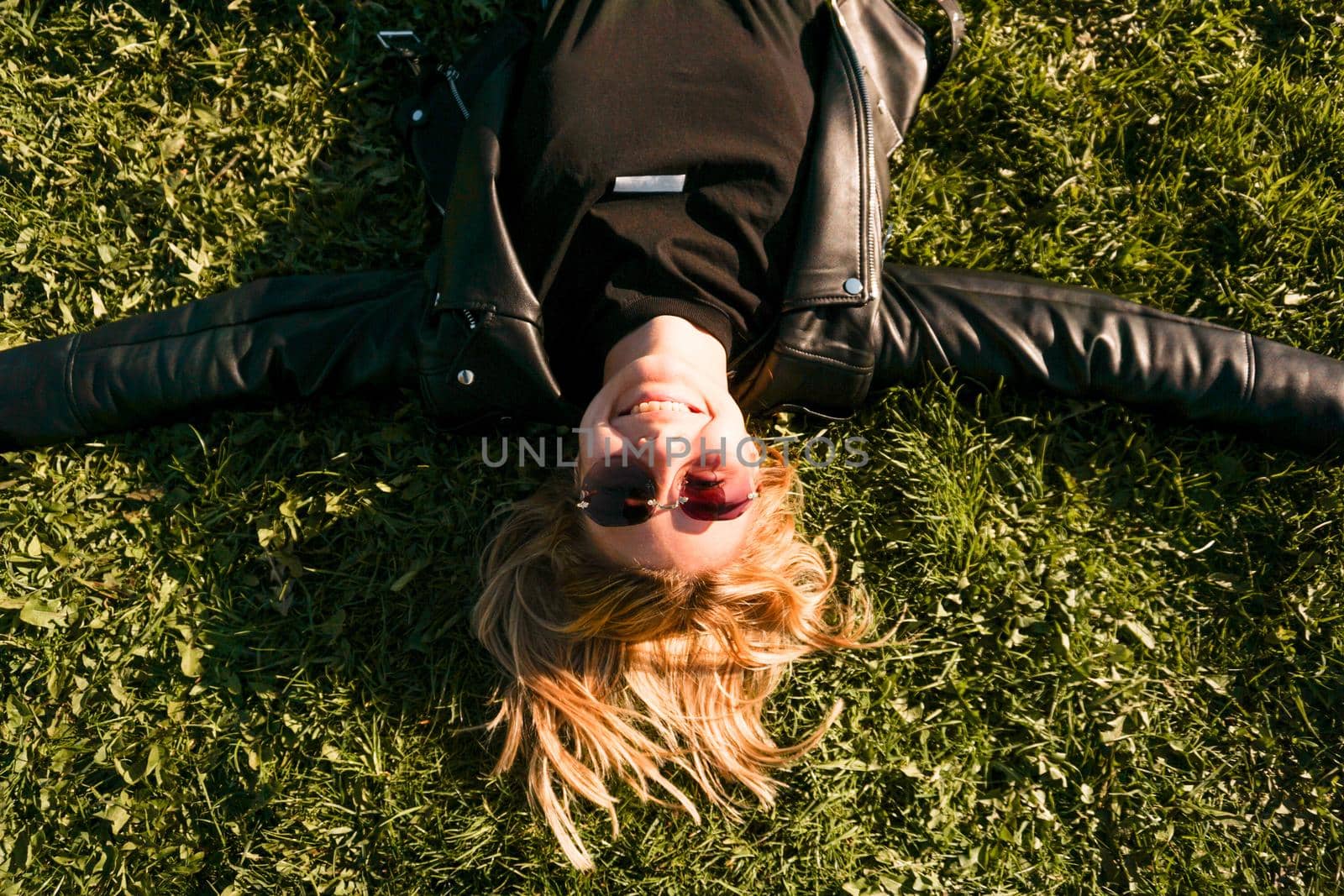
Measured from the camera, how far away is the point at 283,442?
3926mm

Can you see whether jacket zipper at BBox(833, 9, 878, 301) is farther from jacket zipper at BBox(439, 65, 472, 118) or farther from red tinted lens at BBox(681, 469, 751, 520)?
jacket zipper at BBox(439, 65, 472, 118)

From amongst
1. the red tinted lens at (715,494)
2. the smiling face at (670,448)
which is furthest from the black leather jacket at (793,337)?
the red tinted lens at (715,494)

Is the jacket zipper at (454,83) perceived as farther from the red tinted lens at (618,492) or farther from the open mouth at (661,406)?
the red tinted lens at (618,492)

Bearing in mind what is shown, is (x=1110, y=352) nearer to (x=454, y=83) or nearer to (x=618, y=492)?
(x=618, y=492)

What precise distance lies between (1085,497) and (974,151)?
67.6 inches

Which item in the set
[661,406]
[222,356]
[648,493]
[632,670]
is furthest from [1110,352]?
[222,356]

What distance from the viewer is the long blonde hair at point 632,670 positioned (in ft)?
11.5

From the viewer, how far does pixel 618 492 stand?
289 cm

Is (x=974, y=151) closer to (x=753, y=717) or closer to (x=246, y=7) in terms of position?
(x=753, y=717)

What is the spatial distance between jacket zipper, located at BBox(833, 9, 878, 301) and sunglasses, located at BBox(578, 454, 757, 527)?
1003mm

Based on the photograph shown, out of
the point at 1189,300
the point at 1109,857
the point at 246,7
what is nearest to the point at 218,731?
the point at 246,7

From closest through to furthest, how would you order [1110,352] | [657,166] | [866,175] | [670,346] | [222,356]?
[670,346] → [657,166] → [866,175] → [1110,352] → [222,356]

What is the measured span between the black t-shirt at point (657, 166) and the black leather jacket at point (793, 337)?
0.13 meters

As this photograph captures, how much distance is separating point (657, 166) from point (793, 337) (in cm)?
83
